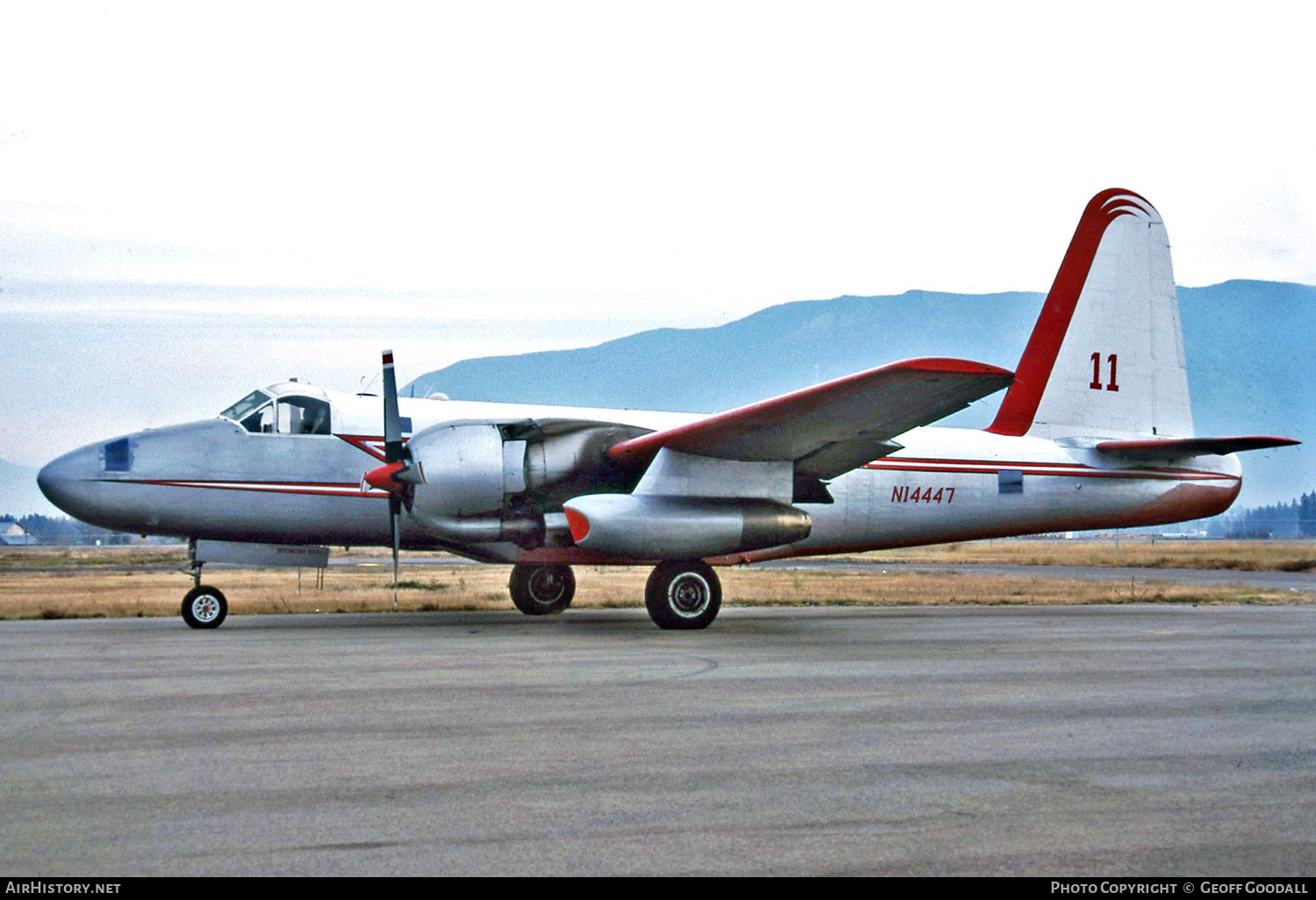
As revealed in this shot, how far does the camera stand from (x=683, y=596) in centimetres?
1866

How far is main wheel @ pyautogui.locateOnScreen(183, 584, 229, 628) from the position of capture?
18.4m

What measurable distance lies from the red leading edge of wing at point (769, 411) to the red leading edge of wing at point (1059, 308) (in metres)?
7.67

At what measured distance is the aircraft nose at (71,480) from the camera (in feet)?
61.5

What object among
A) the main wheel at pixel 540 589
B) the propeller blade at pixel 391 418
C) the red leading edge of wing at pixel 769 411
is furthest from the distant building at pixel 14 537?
the red leading edge of wing at pixel 769 411

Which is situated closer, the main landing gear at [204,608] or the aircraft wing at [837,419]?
the aircraft wing at [837,419]

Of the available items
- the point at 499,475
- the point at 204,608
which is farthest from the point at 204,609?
the point at 499,475

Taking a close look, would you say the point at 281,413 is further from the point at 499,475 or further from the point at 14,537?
the point at 14,537

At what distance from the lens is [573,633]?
1750cm

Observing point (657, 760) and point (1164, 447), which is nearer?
point (657, 760)

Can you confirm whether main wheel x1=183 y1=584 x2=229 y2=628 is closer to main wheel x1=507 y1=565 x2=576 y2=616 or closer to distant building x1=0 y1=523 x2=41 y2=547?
main wheel x1=507 y1=565 x2=576 y2=616

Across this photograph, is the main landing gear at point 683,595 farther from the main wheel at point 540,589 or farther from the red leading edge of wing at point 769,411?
the main wheel at point 540,589

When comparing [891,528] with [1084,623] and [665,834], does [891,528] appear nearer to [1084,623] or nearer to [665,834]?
[1084,623]

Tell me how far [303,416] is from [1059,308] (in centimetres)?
1420

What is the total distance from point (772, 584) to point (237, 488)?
18.5 m
